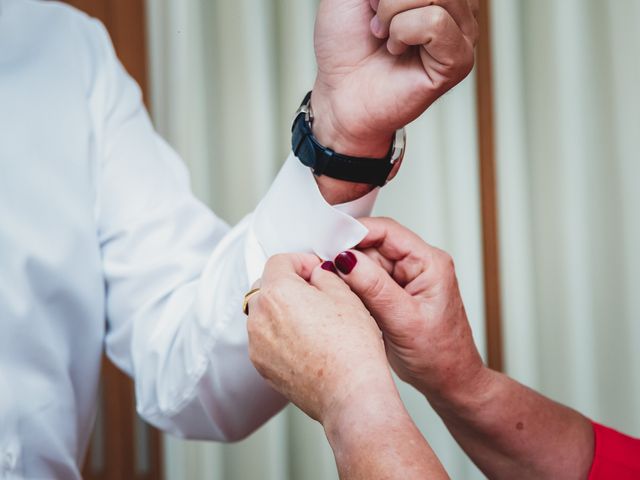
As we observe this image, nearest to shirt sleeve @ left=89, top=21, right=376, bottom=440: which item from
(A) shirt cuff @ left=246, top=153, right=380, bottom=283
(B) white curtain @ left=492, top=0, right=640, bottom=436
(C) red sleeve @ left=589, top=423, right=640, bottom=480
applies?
(A) shirt cuff @ left=246, top=153, right=380, bottom=283

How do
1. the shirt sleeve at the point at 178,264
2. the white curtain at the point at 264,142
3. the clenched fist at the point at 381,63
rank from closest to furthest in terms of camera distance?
the clenched fist at the point at 381,63 < the shirt sleeve at the point at 178,264 < the white curtain at the point at 264,142

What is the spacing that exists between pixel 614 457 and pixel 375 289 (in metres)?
0.39

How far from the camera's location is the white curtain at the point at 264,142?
2.09m

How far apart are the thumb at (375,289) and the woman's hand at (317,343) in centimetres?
4

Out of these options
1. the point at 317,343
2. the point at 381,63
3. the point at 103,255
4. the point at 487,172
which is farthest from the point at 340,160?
the point at 487,172

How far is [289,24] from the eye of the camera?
216cm

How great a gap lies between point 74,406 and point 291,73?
1.35m

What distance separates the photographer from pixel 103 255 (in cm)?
114

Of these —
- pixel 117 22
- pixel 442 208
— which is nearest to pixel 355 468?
pixel 442 208

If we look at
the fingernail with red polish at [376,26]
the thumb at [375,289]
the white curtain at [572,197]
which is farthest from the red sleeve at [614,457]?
the white curtain at [572,197]

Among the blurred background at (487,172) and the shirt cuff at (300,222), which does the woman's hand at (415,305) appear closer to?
the shirt cuff at (300,222)

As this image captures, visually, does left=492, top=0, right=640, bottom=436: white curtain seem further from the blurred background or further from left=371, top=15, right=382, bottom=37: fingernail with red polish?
left=371, top=15, right=382, bottom=37: fingernail with red polish

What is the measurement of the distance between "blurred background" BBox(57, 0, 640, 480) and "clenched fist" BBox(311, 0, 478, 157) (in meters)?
1.22

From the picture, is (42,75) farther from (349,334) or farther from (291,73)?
(291,73)
